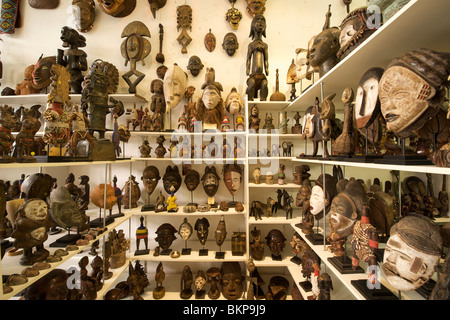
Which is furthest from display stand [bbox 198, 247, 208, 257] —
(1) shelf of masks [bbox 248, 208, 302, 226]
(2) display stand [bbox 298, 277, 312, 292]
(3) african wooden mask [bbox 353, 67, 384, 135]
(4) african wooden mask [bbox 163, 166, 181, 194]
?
(3) african wooden mask [bbox 353, 67, 384, 135]

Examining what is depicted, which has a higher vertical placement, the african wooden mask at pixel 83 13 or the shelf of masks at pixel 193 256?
the african wooden mask at pixel 83 13

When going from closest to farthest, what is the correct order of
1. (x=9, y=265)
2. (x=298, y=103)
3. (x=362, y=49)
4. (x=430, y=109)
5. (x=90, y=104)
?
(x=430, y=109), (x=362, y=49), (x=9, y=265), (x=90, y=104), (x=298, y=103)

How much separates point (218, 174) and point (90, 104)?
164cm

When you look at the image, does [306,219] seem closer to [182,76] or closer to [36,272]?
[36,272]

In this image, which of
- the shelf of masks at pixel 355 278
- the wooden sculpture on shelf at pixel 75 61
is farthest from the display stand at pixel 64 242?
the wooden sculpture on shelf at pixel 75 61

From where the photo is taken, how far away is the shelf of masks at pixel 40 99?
7.98ft

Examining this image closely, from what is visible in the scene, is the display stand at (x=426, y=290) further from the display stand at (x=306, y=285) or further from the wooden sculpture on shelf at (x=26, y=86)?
the wooden sculpture on shelf at (x=26, y=86)

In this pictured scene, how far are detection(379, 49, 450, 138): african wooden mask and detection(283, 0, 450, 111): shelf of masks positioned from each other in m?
0.14

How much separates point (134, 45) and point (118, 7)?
59cm

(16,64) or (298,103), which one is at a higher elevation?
(16,64)

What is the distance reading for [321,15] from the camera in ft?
8.93

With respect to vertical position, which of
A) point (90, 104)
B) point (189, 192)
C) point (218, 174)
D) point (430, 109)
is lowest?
point (189, 192)

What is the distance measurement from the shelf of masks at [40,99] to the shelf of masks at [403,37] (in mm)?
2250

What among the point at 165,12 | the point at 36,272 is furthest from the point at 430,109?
the point at 165,12
